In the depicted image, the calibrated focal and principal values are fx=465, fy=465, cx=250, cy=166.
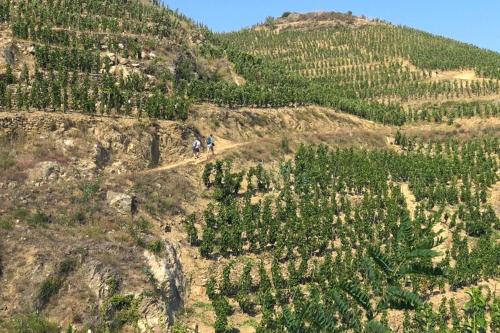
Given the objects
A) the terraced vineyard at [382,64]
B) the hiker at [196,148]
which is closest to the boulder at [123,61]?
the hiker at [196,148]

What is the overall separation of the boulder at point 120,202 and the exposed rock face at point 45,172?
4.03m

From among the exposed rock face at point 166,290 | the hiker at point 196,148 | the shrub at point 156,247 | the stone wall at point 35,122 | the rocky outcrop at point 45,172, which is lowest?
the exposed rock face at point 166,290

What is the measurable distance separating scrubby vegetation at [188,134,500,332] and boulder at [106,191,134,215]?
238cm

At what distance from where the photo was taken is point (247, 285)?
15367 mm

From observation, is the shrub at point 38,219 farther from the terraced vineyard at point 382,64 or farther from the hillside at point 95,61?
the terraced vineyard at point 382,64

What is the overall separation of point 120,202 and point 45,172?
4923 millimetres

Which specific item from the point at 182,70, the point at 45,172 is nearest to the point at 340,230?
the point at 45,172

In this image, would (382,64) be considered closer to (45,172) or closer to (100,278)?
(45,172)

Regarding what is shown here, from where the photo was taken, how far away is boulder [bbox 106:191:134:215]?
674 inches

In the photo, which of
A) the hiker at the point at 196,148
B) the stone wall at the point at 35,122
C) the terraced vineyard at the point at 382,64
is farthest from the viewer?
the terraced vineyard at the point at 382,64

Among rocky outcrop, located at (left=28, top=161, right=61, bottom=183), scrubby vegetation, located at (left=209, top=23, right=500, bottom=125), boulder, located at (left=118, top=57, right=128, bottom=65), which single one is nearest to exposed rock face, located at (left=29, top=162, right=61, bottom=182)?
rocky outcrop, located at (left=28, top=161, right=61, bottom=183)

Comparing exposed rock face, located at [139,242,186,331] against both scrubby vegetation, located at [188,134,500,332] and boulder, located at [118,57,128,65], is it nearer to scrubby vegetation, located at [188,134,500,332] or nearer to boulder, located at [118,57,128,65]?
scrubby vegetation, located at [188,134,500,332]

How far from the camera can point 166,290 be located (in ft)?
47.0

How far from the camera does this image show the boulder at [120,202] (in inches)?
674
